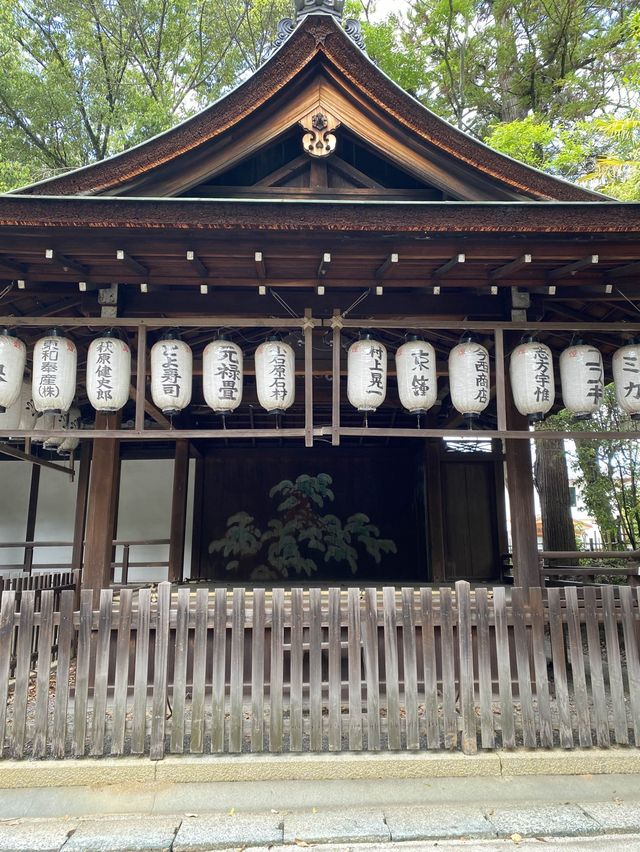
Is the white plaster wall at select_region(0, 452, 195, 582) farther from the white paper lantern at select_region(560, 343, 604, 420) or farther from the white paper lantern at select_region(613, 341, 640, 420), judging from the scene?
the white paper lantern at select_region(613, 341, 640, 420)

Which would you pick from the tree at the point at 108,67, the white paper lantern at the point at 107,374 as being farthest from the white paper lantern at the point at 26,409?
the tree at the point at 108,67

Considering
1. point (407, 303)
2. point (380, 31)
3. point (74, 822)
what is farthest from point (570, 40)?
point (74, 822)

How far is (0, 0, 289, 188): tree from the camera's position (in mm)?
13508

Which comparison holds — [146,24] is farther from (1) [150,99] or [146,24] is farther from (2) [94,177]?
(2) [94,177]

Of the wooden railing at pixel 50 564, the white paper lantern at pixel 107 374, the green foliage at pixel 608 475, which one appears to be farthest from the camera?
the green foliage at pixel 608 475

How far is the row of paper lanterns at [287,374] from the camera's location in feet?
15.9

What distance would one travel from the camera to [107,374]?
4.86 metres

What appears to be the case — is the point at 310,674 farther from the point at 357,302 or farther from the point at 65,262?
the point at 65,262

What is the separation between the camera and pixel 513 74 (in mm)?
14586

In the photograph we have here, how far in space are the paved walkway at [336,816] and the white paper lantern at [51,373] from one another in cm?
298

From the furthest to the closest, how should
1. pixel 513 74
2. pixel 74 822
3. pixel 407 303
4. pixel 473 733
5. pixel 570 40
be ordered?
pixel 513 74 < pixel 570 40 < pixel 407 303 < pixel 473 733 < pixel 74 822

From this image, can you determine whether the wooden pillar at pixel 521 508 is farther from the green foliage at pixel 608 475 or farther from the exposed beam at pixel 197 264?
the green foliage at pixel 608 475

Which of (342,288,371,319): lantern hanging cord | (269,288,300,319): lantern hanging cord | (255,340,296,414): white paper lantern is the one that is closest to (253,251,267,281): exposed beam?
Answer: (269,288,300,319): lantern hanging cord

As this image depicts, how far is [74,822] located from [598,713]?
3.85m
